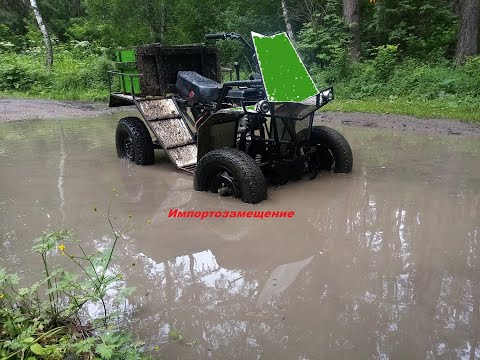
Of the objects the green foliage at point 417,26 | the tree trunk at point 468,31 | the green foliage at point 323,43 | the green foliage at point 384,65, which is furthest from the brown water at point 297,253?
the green foliage at point 417,26

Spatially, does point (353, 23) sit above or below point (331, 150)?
above

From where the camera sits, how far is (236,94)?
602cm

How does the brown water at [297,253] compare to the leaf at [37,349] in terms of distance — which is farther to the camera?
the brown water at [297,253]

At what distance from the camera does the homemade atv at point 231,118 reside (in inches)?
212

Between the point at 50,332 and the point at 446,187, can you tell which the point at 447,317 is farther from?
the point at 446,187

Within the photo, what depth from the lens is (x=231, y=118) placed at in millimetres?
5938

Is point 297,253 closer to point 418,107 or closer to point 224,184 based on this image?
point 224,184

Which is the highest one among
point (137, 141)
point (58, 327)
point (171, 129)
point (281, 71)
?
point (281, 71)

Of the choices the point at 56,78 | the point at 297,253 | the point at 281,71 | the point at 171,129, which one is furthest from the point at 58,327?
the point at 56,78

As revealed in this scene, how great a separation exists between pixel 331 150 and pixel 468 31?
9684mm

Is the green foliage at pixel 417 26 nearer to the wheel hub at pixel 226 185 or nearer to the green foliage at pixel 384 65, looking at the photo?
the green foliage at pixel 384 65

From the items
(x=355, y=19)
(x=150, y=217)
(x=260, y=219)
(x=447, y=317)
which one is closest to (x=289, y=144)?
(x=260, y=219)

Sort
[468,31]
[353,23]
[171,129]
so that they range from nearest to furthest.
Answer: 1. [171,129]
2. [468,31]
3. [353,23]

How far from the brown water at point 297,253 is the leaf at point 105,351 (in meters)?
0.52
